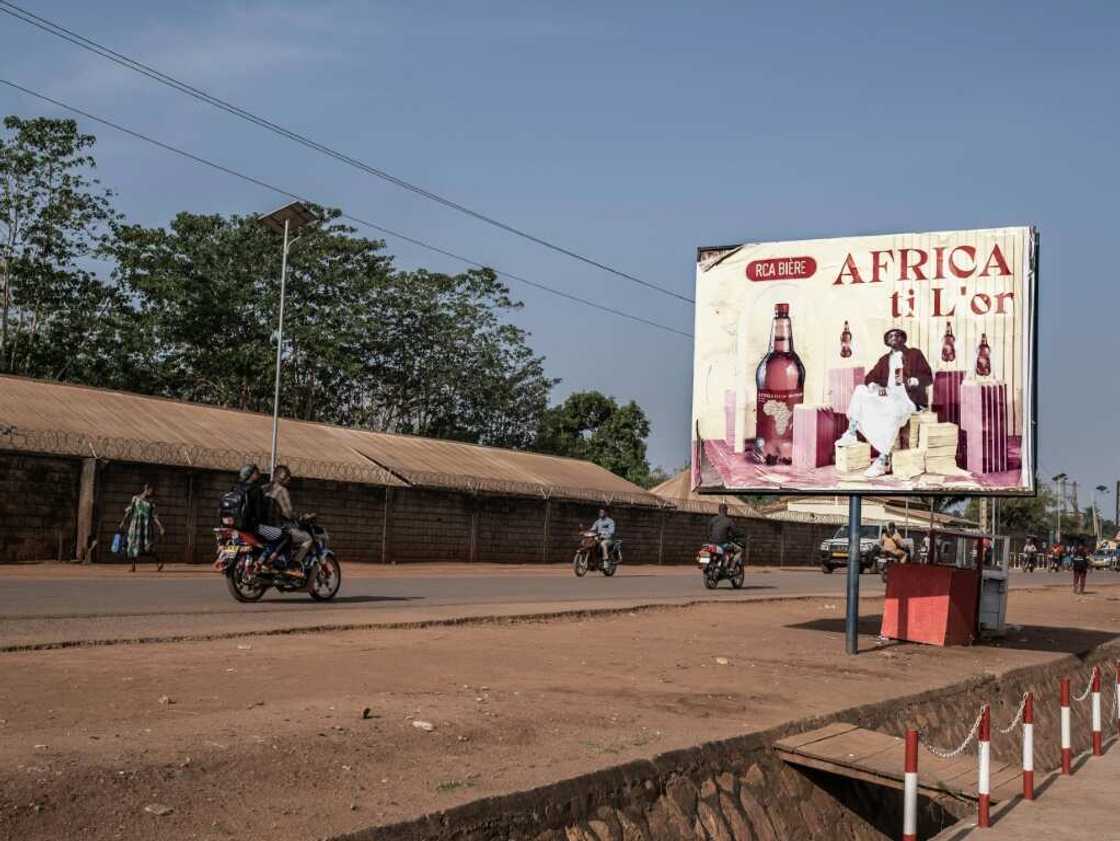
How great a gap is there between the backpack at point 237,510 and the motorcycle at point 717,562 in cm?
1289

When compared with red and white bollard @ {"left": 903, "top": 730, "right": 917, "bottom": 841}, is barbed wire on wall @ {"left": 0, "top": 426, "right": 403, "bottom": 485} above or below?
above

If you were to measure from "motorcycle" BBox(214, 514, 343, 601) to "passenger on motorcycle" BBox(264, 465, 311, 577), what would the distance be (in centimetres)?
6

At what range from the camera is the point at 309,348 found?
50.7 meters

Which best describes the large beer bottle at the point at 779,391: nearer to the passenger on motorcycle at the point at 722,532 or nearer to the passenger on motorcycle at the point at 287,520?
the passenger on motorcycle at the point at 287,520

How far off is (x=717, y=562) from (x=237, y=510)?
13.7m

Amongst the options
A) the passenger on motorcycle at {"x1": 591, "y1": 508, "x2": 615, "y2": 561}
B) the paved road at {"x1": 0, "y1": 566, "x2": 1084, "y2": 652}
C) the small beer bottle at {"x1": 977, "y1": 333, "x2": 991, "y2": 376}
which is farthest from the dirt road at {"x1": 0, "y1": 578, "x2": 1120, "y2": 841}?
the passenger on motorcycle at {"x1": 591, "y1": 508, "x2": 615, "y2": 561}

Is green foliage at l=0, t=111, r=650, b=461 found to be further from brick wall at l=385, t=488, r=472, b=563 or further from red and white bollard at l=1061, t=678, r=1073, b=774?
red and white bollard at l=1061, t=678, r=1073, b=774

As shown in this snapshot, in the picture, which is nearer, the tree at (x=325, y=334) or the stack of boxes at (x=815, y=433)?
the stack of boxes at (x=815, y=433)

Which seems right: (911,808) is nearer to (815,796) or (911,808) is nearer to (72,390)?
(815,796)

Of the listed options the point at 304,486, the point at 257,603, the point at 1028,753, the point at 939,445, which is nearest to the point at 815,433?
the point at 939,445

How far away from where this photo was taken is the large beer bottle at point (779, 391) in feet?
47.7

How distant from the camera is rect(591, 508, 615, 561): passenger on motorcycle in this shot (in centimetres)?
2991

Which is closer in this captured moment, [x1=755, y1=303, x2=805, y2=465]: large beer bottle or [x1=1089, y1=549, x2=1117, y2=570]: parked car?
[x1=755, y1=303, x2=805, y2=465]: large beer bottle

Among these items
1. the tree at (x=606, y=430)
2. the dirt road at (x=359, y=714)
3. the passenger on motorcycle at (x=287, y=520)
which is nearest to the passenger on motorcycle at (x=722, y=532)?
the dirt road at (x=359, y=714)
